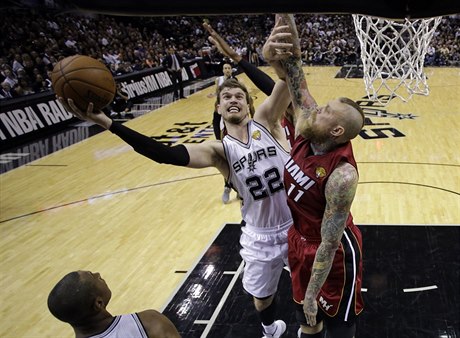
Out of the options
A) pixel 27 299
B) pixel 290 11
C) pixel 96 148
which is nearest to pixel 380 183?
pixel 27 299

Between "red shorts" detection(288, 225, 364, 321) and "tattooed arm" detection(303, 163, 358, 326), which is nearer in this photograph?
"tattooed arm" detection(303, 163, 358, 326)

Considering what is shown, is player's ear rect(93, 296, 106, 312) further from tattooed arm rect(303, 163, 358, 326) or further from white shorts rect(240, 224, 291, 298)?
white shorts rect(240, 224, 291, 298)

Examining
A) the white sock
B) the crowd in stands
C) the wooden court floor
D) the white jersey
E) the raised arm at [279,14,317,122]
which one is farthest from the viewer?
the crowd in stands

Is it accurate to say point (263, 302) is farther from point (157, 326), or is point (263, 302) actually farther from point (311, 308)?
point (157, 326)

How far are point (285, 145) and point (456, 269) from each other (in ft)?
7.45

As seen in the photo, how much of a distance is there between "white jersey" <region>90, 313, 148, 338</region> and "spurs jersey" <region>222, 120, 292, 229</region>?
1.56 m

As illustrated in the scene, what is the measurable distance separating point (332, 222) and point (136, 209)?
4.56 meters

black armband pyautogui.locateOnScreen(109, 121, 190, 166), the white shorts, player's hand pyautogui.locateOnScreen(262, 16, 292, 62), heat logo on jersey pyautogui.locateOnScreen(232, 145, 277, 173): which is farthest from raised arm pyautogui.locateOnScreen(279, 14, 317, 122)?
the white shorts

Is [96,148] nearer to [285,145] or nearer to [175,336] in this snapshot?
[285,145]

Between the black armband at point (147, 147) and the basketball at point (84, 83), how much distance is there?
6.4 inches

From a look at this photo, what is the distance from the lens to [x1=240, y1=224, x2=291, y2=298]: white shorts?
3475mm

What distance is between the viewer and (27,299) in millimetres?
4777

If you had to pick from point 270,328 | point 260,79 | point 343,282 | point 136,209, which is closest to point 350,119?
point 343,282

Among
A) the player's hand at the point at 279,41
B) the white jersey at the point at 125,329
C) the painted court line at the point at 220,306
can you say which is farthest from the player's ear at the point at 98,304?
the painted court line at the point at 220,306
